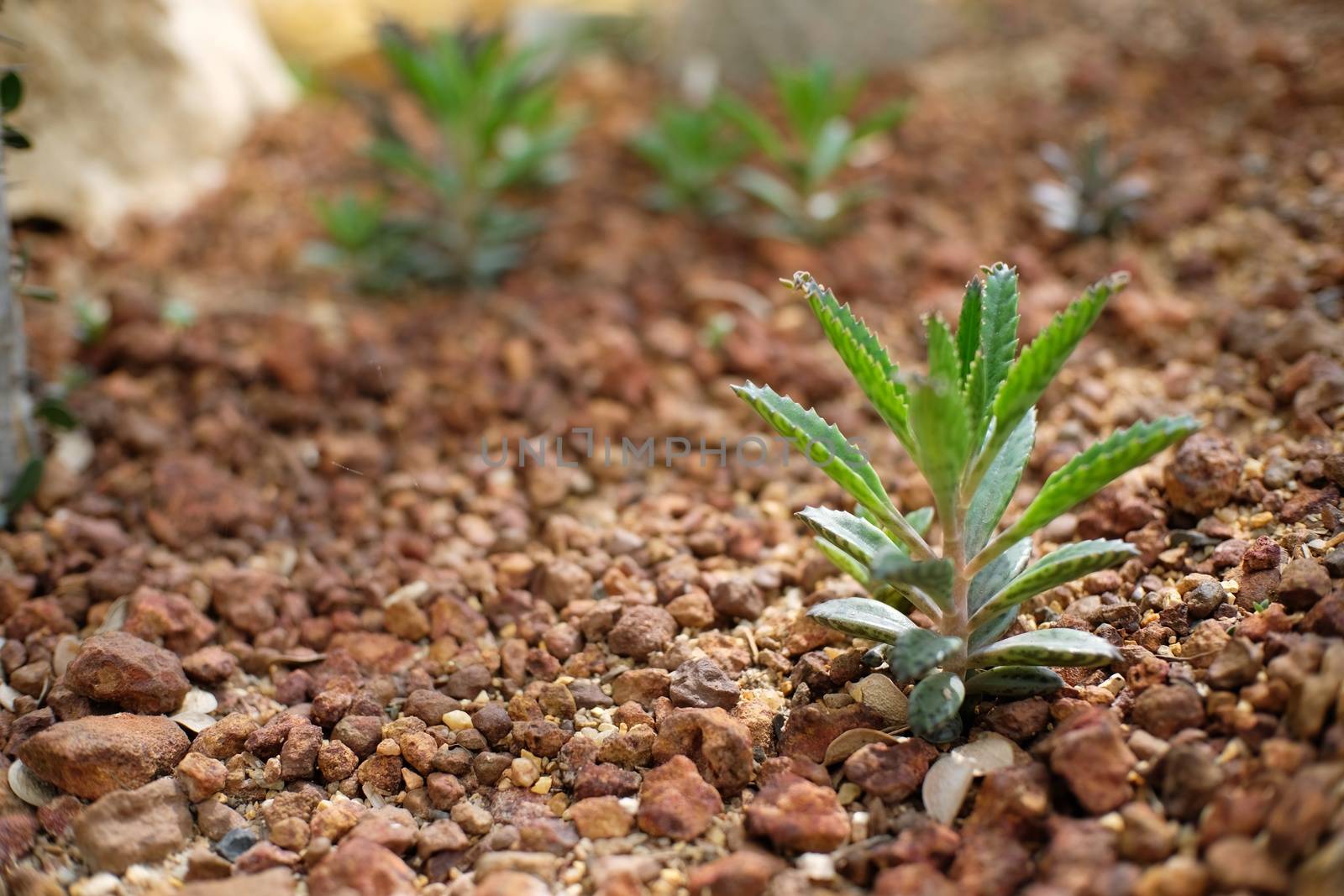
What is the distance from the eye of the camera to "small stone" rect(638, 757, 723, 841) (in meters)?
1.54

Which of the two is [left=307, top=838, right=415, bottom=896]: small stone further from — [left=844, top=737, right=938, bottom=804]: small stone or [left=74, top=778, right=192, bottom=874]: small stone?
[left=844, top=737, right=938, bottom=804]: small stone

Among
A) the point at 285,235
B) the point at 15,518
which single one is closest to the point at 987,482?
the point at 15,518

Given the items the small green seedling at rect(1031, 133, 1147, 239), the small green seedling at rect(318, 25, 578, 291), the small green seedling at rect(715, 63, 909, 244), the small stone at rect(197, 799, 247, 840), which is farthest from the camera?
the small green seedling at rect(715, 63, 909, 244)

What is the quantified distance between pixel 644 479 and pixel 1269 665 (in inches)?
52.4

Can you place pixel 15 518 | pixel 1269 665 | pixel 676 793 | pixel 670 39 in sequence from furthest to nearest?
pixel 670 39 → pixel 15 518 → pixel 676 793 → pixel 1269 665

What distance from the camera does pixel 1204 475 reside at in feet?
6.34

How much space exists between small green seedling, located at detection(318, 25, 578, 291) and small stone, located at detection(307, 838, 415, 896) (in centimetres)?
198

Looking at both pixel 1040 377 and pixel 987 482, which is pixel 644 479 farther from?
pixel 1040 377

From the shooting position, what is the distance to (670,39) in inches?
177

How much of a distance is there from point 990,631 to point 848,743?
274 millimetres

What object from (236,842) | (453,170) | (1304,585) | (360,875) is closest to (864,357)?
(1304,585)

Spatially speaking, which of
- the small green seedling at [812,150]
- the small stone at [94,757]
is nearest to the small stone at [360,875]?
the small stone at [94,757]

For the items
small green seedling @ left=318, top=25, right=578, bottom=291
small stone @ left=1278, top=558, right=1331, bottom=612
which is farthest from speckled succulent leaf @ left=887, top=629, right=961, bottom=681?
small green seedling @ left=318, top=25, right=578, bottom=291

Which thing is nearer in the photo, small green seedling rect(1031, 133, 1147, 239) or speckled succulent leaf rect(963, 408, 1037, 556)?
speckled succulent leaf rect(963, 408, 1037, 556)
